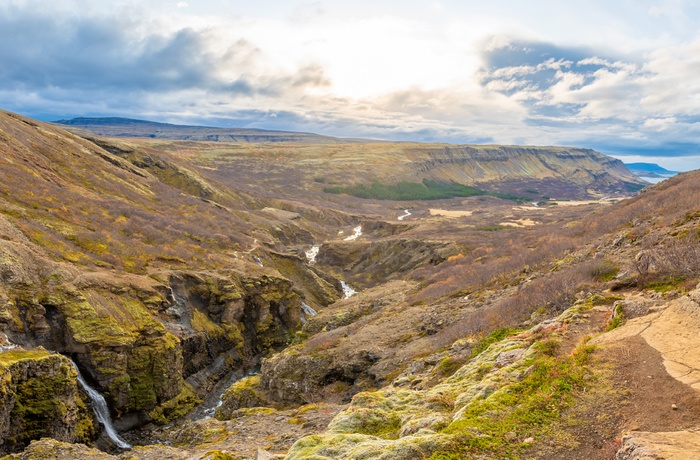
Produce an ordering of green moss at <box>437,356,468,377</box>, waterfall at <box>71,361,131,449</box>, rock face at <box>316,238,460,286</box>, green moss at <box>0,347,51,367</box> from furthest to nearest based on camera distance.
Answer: rock face at <box>316,238,460,286</box> → waterfall at <box>71,361,131,449</box> → green moss at <box>0,347,51,367</box> → green moss at <box>437,356,468,377</box>

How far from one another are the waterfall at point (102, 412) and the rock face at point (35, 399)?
10.1ft

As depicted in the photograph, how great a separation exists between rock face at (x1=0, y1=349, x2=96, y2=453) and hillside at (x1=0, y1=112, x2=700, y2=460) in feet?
0.34

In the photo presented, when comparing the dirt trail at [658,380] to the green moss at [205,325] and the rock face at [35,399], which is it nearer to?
the rock face at [35,399]

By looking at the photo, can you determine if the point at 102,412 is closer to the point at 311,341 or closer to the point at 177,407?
the point at 177,407

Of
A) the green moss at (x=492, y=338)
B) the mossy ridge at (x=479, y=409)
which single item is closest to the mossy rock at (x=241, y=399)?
the mossy ridge at (x=479, y=409)

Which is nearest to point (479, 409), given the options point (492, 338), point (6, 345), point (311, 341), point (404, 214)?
point (492, 338)

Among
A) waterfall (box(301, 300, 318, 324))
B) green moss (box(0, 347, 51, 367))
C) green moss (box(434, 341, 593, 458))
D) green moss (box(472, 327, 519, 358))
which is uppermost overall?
green moss (box(434, 341, 593, 458))

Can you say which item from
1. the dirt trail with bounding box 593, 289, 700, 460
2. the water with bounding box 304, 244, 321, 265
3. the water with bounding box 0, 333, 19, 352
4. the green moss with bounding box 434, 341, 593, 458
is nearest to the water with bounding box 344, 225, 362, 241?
the water with bounding box 304, 244, 321, 265

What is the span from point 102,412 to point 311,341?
15.9 m

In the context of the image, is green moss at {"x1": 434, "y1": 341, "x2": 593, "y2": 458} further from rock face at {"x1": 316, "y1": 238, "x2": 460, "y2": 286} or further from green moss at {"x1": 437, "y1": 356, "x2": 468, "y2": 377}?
rock face at {"x1": 316, "y1": 238, "x2": 460, "y2": 286}

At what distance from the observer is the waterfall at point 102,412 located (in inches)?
1120

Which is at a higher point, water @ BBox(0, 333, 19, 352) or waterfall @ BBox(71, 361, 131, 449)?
water @ BBox(0, 333, 19, 352)

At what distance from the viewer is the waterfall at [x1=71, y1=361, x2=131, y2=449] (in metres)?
28.5

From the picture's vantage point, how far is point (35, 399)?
74.6ft
